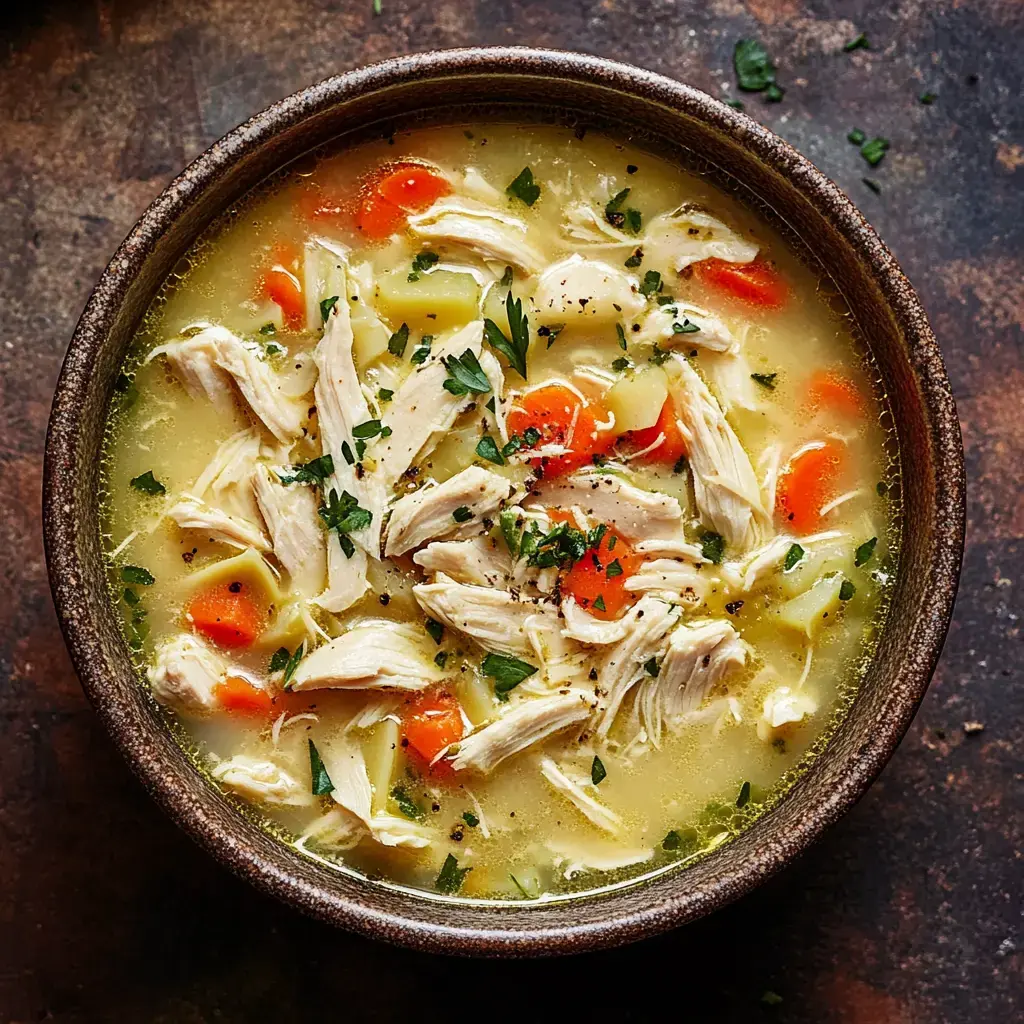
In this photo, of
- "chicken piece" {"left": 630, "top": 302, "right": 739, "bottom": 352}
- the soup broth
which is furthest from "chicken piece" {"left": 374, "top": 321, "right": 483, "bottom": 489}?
"chicken piece" {"left": 630, "top": 302, "right": 739, "bottom": 352}

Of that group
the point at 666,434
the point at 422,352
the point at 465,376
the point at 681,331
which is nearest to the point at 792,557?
the point at 666,434

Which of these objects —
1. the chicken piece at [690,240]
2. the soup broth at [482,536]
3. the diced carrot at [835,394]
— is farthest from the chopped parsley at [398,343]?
the diced carrot at [835,394]

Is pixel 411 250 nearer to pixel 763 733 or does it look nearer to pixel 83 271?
pixel 83 271

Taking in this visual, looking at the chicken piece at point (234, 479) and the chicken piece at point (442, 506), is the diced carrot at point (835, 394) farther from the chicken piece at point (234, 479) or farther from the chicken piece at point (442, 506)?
the chicken piece at point (234, 479)

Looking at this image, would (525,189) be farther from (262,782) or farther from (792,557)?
(262,782)

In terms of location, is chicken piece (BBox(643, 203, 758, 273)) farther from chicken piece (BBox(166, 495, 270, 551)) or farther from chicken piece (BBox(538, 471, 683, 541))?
chicken piece (BBox(166, 495, 270, 551))

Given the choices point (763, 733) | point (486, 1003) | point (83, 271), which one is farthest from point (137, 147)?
point (486, 1003)
